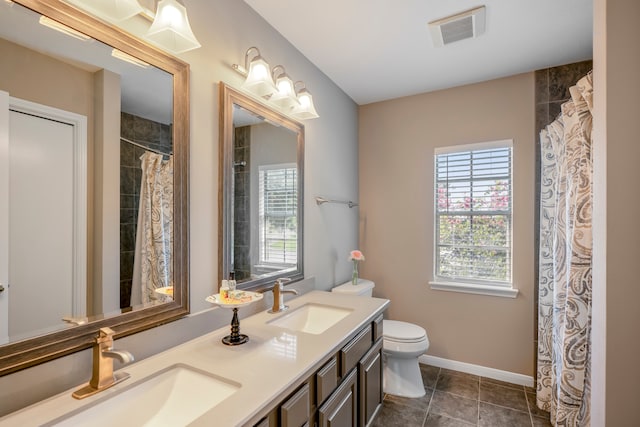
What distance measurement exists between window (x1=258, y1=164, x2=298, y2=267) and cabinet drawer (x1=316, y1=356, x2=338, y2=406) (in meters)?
0.76

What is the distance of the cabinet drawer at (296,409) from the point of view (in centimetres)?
100

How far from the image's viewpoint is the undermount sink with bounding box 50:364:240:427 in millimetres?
909

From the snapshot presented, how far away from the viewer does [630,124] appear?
3.26ft

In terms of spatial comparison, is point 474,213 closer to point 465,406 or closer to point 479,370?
point 479,370

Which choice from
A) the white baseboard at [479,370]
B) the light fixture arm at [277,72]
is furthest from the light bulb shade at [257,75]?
the white baseboard at [479,370]

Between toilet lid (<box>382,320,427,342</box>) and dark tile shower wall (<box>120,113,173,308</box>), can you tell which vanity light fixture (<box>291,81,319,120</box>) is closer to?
dark tile shower wall (<box>120,113,173,308</box>)

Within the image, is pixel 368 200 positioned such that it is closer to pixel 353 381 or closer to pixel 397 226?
pixel 397 226

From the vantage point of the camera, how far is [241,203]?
5.57ft

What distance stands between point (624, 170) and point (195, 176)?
1.61 m

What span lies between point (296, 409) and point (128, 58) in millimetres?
1414

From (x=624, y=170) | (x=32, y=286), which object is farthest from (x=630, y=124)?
(x=32, y=286)

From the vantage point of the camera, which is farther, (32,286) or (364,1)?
(364,1)

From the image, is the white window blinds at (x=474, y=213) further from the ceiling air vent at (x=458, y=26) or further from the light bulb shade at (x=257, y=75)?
the light bulb shade at (x=257, y=75)

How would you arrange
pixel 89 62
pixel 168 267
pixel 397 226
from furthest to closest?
pixel 397 226, pixel 168 267, pixel 89 62
